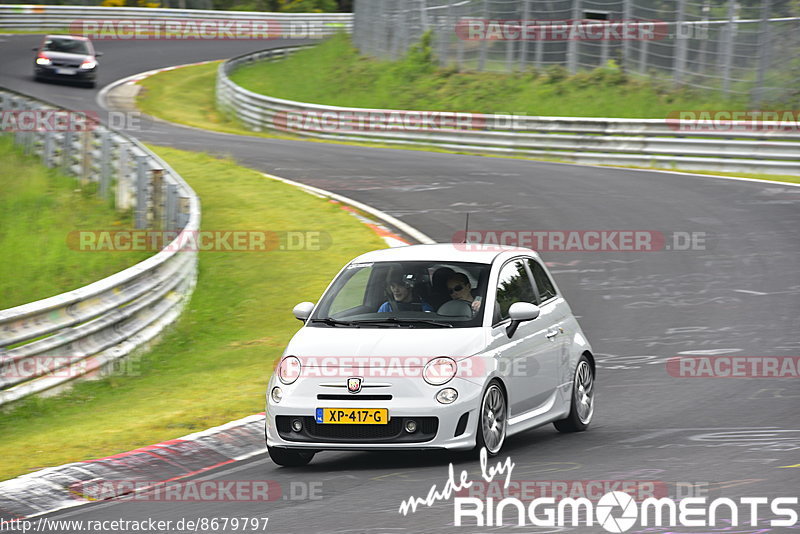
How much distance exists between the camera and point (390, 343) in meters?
8.31

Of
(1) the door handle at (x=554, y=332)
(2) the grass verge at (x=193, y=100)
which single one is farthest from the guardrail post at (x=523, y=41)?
(1) the door handle at (x=554, y=332)

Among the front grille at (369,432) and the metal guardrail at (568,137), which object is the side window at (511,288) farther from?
the metal guardrail at (568,137)

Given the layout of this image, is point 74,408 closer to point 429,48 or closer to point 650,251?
point 650,251

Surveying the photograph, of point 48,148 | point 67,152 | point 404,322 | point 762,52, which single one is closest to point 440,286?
point 404,322

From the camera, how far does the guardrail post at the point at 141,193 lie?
1806cm

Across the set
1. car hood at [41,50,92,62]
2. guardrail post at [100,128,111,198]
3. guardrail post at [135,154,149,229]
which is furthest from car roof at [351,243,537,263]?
car hood at [41,50,92,62]

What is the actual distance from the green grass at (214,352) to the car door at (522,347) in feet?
8.56

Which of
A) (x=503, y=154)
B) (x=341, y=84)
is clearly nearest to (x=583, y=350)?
(x=503, y=154)

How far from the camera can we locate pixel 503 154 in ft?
98.3

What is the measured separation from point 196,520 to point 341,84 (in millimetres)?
35596

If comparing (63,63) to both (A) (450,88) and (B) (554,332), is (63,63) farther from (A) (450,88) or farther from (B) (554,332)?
(B) (554,332)

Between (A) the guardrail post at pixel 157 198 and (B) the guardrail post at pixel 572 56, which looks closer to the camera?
(A) the guardrail post at pixel 157 198

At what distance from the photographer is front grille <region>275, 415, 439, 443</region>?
805cm

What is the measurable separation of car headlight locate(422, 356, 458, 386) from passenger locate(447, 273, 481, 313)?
792 millimetres
